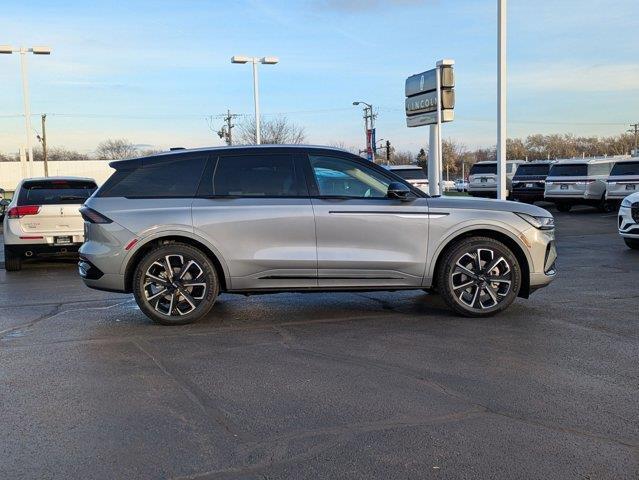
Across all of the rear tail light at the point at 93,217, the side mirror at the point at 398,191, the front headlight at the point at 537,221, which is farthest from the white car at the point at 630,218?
the rear tail light at the point at 93,217

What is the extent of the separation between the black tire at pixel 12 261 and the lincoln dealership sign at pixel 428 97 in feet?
38.2

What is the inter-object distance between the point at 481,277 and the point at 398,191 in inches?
50.6

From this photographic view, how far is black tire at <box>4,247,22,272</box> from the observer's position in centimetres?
1139

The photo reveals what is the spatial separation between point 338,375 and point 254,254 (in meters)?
2.06

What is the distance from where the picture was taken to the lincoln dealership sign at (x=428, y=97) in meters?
17.9

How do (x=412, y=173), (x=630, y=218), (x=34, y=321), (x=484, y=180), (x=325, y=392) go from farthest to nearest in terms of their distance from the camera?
1. (x=484, y=180)
2. (x=412, y=173)
3. (x=630, y=218)
4. (x=34, y=321)
5. (x=325, y=392)

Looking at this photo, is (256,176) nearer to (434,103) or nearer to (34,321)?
(34,321)

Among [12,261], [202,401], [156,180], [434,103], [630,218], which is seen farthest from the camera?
[434,103]

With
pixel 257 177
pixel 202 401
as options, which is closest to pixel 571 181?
pixel 257 177

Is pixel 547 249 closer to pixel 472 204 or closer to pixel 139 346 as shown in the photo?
pixel 472 204

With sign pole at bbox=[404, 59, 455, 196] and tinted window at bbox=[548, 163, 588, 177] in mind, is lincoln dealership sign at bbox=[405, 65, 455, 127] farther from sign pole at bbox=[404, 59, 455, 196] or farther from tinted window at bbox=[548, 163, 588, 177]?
tinted window at bbox=[548, 163, 588, 177]

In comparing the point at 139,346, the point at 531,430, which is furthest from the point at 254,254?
the point at 531,430

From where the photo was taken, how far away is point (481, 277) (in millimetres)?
6828

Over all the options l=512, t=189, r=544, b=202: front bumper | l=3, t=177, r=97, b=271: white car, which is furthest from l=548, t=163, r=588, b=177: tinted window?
l=3, t=177, r=97, b=271: white car
